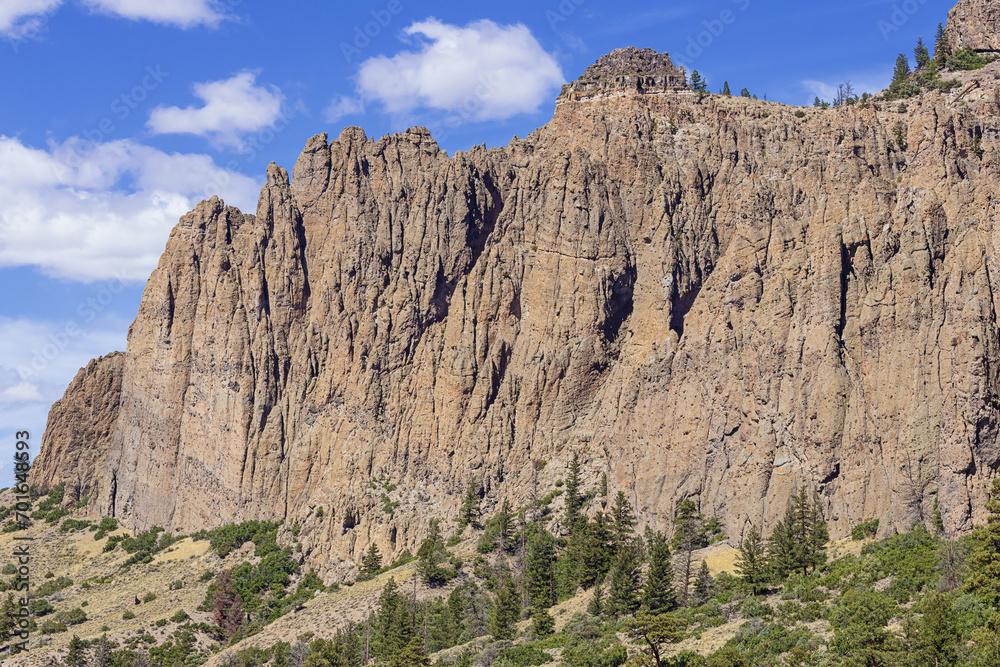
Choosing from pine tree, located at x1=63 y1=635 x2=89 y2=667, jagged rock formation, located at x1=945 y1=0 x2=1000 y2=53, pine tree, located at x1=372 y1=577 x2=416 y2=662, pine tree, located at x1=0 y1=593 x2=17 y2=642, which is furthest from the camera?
jagged rock formation, located at x1=945 y1=0 x2=1000 y2=53

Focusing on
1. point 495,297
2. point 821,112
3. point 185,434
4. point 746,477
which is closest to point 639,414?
point 746,477

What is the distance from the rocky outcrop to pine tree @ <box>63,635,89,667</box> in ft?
174

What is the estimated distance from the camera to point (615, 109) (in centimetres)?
12694

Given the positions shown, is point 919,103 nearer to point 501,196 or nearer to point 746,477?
point 746,477

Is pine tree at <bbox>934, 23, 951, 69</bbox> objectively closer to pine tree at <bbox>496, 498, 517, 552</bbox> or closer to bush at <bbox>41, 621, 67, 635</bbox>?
pine tree at <bbox>496, 498, 517, 552</bbox>

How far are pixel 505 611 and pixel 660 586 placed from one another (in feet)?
48.0

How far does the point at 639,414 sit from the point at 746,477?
14.1 meters

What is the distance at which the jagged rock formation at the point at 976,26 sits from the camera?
414 feet

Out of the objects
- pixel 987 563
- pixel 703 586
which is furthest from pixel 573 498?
pixel 987 563

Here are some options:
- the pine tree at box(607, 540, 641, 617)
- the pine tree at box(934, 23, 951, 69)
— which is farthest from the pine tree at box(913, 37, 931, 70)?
the pine tree at box(607, 540, 641, 617)

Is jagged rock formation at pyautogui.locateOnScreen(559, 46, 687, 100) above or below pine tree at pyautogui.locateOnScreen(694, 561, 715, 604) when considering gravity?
above

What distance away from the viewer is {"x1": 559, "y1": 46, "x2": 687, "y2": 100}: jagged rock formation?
129 meters

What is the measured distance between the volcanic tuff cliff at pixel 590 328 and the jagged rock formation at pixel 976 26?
1881 centimetres

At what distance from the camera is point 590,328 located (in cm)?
11756
